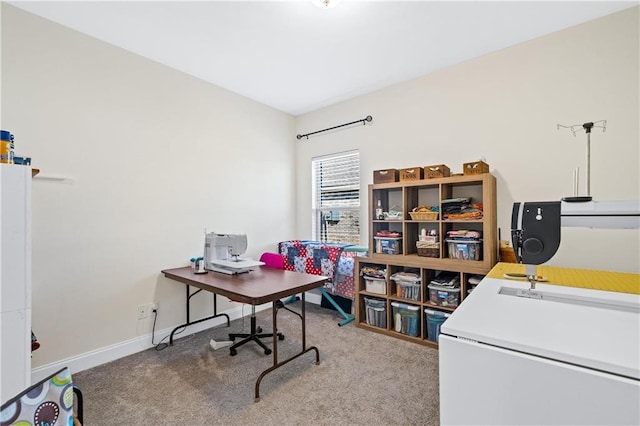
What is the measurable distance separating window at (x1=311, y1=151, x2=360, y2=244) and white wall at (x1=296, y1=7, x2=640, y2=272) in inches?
23.3

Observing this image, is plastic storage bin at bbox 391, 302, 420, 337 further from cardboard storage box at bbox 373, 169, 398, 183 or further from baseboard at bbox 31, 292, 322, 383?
baseboard at bbox 31, 292, 322, 383

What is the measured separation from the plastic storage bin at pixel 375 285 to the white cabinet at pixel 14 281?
2.55m

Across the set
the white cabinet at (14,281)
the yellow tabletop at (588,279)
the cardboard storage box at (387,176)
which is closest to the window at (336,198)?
the cardboard storage box at (387,176)

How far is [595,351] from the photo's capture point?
0.74 m

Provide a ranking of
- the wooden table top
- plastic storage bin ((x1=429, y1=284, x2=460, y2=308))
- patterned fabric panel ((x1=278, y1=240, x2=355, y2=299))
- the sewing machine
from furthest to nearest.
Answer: patterned fabric panel ((x1=278, y1=240, x2=355, y2=299)) → plastic storage bin ((x1=429, y1=284, x2=460, y2=308)) → the wooden table top → the sewing machine

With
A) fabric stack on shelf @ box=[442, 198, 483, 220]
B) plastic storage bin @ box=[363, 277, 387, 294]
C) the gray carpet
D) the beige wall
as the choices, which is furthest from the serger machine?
plastic storage bin @ box=[363, 277, 387, 294]

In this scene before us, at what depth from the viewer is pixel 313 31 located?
2.34 m

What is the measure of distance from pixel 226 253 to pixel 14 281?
1555 millimetres

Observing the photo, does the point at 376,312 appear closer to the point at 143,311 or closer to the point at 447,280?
the point at 447,280

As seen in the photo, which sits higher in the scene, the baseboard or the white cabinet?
the white cabinet

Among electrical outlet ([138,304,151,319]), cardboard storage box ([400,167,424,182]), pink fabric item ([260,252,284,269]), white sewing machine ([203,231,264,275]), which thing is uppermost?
cardboard storage box ([400,167,424,182])

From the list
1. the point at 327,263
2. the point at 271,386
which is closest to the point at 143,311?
the point at 271,386

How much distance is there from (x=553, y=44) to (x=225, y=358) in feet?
12.6

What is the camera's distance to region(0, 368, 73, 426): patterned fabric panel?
85 cm
